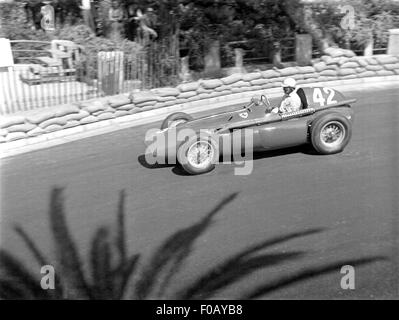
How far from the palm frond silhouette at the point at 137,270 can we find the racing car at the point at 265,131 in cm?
173

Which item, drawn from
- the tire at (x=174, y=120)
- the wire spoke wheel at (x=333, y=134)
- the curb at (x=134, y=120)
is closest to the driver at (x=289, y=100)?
the wire spoke wheel at (x=333, y=134)

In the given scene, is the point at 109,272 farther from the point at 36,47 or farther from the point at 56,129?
the point at 36,47

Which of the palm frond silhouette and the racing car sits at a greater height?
the racing car

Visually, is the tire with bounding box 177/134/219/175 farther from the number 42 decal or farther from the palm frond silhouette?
the number 42 decal

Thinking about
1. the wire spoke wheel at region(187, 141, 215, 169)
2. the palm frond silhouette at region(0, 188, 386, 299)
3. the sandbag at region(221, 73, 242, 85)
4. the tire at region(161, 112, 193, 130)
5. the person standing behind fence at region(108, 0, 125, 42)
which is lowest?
the palm frond silhouette at region(0, 188, 386, 299)

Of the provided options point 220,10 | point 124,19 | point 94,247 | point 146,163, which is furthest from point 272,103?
point 124,19

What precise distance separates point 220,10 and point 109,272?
12.0 metres

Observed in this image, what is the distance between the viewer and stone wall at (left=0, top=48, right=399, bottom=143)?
34.5 ft

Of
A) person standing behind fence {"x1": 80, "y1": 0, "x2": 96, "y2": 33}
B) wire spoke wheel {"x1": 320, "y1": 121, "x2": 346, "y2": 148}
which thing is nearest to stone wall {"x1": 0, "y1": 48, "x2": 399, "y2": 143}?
wire spoke wheel {"x1": 320, "y1": 121, "x2": 346, "y2": 148}

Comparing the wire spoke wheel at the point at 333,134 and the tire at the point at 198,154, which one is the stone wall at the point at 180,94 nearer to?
the tire at the point at 198,154

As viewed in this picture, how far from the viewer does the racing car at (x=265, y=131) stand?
308 inches

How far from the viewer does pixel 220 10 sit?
52.1ft

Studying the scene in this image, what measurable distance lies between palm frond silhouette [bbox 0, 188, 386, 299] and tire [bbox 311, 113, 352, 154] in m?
2.43

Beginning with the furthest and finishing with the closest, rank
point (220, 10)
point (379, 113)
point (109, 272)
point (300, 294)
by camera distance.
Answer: point (220, 10) → point (379, 113) → point (109, 272) → point (300, 294)
